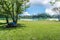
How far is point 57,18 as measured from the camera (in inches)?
2532

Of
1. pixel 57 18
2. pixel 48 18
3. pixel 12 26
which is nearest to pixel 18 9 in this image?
pixel 12 26

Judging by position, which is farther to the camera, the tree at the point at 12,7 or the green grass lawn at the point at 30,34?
the tree at the point at 12,7

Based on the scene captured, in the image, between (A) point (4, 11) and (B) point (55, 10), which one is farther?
(B) point (55, 10)

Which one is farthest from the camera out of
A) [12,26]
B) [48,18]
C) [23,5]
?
[48,18]

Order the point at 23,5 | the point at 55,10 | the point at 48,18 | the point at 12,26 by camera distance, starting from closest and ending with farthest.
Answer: the point at 12,26, the point at 23,5, the point at 48,18, the point at 55,10

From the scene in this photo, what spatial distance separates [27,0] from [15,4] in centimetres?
268

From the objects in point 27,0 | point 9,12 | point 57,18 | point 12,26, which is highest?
point 27,0

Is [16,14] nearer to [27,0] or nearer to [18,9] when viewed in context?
[18,9]

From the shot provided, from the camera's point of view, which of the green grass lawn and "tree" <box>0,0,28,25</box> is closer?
Result: the green grass lawn

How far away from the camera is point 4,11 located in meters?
34.3

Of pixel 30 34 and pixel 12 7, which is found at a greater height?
pixel 12 7

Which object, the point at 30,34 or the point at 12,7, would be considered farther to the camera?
the point at 12,7

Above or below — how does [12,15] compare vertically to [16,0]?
below

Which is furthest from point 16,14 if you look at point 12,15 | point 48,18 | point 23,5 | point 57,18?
point 57,18
